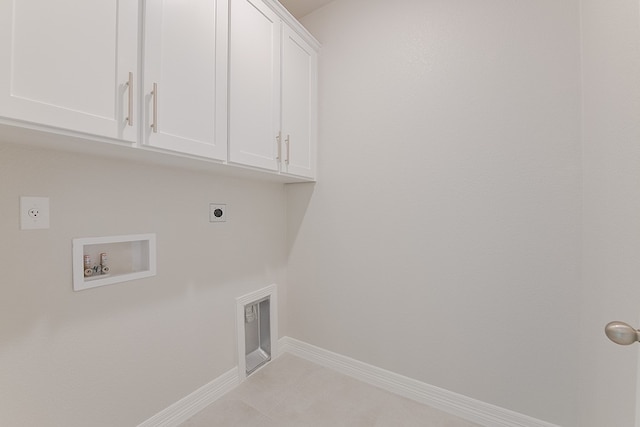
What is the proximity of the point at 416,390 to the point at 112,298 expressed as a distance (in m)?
1.82

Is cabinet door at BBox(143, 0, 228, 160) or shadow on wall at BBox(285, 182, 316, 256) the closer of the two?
cabinet door at BBox(143, 0, 228, 160)

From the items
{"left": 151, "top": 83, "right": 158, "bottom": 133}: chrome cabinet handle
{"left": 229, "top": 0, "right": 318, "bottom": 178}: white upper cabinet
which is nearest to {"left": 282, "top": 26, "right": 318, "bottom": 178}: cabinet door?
{"left": 229, "top": 0, "right": 318, "bottom": 178}: white upper cabinet

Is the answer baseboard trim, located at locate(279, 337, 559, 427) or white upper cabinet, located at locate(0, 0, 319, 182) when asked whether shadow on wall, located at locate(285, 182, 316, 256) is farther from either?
baseboard trim, located at locate(279, 337, 559, 427)

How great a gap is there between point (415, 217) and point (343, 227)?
1.73 ft

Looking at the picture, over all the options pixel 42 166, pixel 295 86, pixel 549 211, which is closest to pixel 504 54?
pixel 549 211

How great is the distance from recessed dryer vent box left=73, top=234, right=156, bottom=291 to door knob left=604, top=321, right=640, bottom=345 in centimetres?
174

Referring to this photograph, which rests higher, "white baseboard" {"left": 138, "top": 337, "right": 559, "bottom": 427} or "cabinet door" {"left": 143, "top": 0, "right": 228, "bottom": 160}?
"cabinet door" {"left": 143, "top": 0, "right": 228, "bottom": 160}

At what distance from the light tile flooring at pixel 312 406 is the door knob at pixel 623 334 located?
1274mm

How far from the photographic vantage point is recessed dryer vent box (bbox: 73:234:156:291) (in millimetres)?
1121

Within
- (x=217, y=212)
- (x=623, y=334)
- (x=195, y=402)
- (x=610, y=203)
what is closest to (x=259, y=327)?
(x=195, y=402)

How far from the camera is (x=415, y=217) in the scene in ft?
5.42

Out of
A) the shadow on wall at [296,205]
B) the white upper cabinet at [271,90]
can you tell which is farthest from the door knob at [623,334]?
the shadow on wall at [296,205]

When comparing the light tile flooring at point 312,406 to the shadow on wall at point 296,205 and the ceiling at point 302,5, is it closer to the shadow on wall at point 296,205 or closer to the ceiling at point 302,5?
the shadow on wall at point 296,205

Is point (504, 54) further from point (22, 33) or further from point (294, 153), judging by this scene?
point (22, 33)
